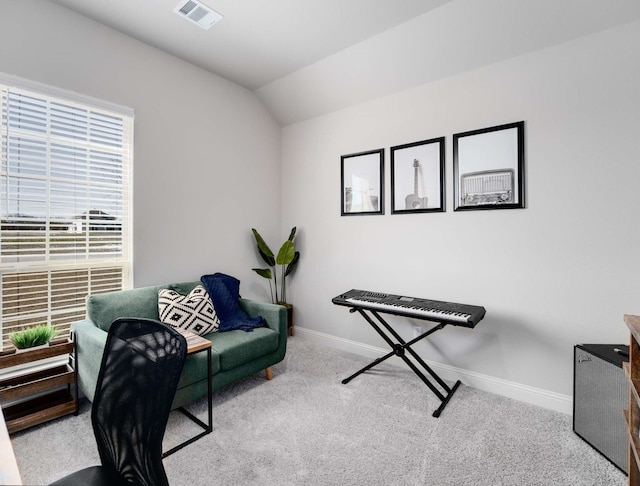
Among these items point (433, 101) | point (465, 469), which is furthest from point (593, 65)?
point (465, 469)

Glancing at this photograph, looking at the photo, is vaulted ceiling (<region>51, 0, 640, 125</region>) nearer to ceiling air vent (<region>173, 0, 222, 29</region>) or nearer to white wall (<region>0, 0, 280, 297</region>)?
ceiling air vent (<region>173, 0, 222, 29</region>)

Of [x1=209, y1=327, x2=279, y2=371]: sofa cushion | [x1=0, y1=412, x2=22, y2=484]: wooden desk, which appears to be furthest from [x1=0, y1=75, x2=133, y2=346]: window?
[x1=0, y1=412, x2=22, y2=484]: wooden desk

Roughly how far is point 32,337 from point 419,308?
8.93 feet

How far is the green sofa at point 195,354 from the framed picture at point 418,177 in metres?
1.57

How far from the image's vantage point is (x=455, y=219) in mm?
2809

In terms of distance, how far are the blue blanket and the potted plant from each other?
2.10 ft

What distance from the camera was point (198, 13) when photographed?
245cm

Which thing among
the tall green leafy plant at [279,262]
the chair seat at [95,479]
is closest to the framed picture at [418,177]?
the tall green leafy plant at [279,262]

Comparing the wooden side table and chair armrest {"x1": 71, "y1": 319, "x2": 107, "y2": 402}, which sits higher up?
chair armrest {"x1": 71, "y1": 319, "x2": 107, "y2": 402}

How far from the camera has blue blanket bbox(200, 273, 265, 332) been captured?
9.36 feet

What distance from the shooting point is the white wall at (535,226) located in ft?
7.06

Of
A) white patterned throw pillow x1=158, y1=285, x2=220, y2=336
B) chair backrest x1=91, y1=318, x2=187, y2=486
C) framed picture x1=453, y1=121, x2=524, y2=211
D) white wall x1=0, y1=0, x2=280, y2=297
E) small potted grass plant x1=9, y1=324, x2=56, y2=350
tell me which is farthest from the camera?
white patterned throw pillow x1=158, y1=285, x2=220, y2=336

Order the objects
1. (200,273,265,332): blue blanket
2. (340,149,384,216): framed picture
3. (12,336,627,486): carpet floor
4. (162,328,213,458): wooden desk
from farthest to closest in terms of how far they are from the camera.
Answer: (340,149,384,216): framed picture
(200,273,265,332): blue blanket
(162,328,213,458): wooden desk
(12,336,627,486): carpet floor

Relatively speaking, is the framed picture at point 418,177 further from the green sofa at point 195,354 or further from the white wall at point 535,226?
the green sofa at point 195,354
